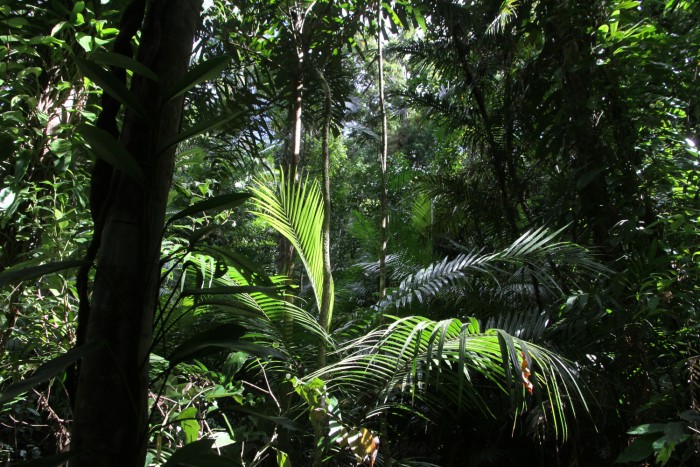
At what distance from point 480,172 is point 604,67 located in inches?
54.0

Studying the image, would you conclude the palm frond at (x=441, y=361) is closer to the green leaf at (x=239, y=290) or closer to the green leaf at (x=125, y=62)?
the green leaf at (x=239, y=290)

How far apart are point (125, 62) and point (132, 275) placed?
0.24 m

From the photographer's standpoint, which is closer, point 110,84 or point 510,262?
point 110,84

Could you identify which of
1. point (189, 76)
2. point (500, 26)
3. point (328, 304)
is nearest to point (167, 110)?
point (189, 76)

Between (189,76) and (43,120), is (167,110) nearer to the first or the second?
(189,76)

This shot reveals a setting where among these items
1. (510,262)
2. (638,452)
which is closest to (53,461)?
(638,452)

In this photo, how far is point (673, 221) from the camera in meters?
2.06

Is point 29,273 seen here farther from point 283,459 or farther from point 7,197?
point 283,459

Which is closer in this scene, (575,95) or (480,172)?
(575,95)

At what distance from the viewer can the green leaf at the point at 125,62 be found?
578 mm

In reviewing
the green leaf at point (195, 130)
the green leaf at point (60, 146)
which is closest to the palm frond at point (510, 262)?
the green leaf at point (60, 146)

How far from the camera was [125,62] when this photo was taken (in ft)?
1.90

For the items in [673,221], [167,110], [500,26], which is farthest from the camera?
[500,26]

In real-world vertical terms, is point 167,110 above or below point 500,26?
below
